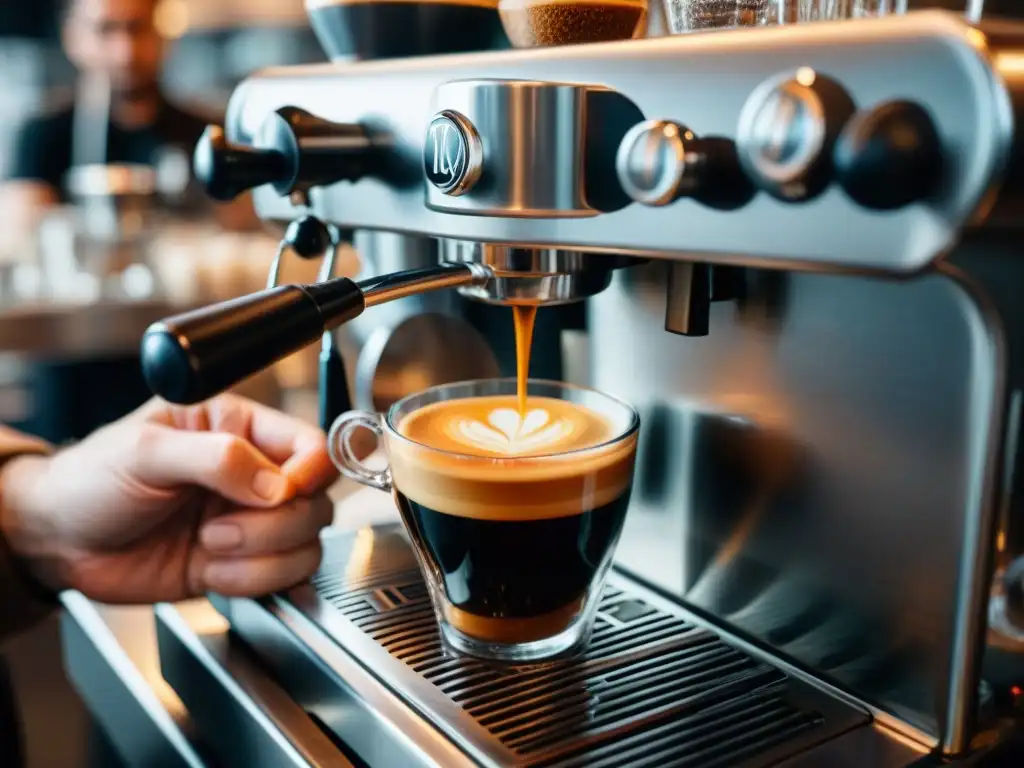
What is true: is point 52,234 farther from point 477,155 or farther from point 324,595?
point 477,155

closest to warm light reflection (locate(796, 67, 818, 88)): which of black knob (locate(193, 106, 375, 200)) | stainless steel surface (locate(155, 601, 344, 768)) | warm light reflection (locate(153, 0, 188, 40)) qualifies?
black knob (locate(193, 106, 375, 200))

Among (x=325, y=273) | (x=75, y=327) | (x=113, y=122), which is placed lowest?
(x=75, y=327)

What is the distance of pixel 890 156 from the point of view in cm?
29

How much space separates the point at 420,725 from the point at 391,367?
23 centimetres

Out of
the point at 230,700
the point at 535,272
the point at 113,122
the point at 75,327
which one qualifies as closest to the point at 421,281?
the point at 535,272

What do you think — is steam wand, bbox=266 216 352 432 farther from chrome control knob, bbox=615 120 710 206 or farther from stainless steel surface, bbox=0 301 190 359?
stainless steel surface, bbox=0 301 190 359

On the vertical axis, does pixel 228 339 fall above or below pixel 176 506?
above

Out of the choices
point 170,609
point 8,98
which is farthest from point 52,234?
point 8,98

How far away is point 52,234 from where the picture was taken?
185cm

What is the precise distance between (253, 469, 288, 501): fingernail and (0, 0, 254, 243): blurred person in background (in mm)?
1632

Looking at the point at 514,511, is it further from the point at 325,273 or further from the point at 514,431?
the point at 325,273

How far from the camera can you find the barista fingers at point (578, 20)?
18.4 inches

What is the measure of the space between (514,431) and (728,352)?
0.12 meters

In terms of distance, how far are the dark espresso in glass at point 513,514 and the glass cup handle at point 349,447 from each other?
0.10 feet
